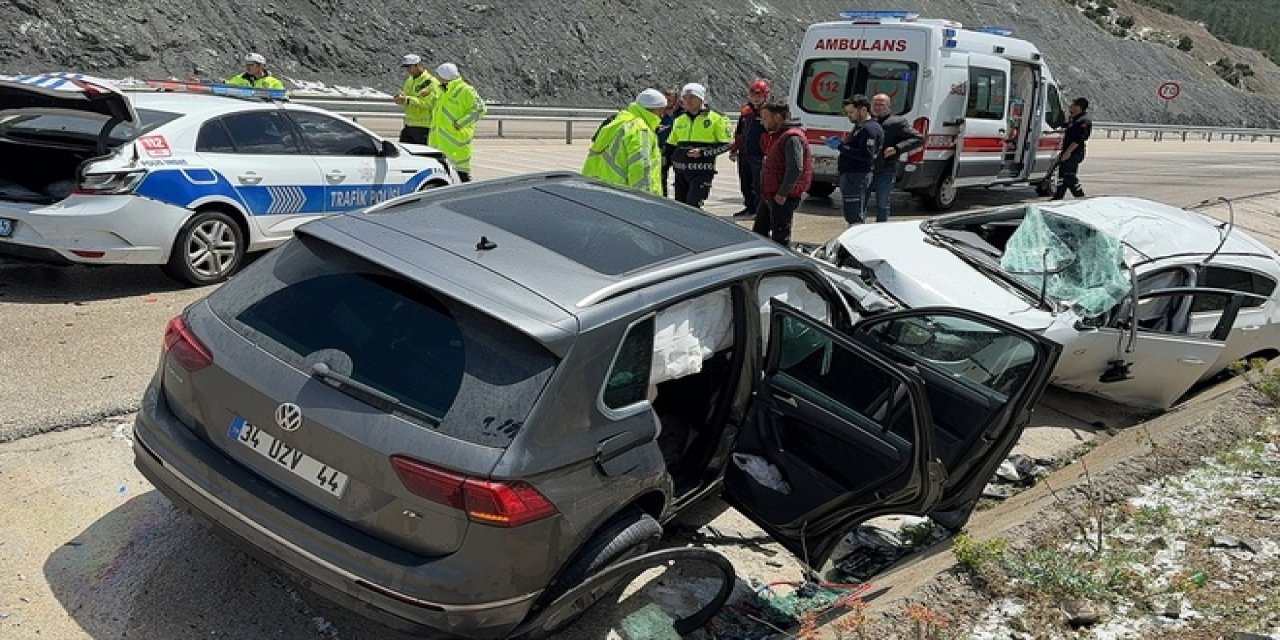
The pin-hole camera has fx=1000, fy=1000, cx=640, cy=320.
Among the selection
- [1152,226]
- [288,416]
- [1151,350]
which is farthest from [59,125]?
[1152,226]

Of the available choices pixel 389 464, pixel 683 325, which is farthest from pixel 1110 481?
pixel 389 464

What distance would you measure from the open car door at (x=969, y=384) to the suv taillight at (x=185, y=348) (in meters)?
2.58

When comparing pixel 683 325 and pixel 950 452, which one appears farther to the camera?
pixel 950 452

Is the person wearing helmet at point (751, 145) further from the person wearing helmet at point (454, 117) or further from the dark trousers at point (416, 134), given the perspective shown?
the dark trousers at point (416, 134)

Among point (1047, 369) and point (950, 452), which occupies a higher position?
point (1047, 369)

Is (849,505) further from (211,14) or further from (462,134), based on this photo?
(211,14)

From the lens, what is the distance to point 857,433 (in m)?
3.89

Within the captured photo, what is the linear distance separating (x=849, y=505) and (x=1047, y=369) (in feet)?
3.19

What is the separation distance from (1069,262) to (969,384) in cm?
269

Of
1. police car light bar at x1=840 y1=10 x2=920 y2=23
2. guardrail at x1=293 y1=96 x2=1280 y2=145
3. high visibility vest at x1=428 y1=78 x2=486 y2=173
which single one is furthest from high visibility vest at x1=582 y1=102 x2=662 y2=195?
guardrail at x1=293 y1=96 x2=1280 y2=145

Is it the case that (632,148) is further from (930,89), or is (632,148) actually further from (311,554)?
(930,89)

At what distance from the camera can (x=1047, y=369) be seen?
3971mm

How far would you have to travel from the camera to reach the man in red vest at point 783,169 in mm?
8602

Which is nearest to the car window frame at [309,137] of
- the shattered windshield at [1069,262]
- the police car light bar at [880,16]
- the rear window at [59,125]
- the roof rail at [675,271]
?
the rear window at [59,125]
